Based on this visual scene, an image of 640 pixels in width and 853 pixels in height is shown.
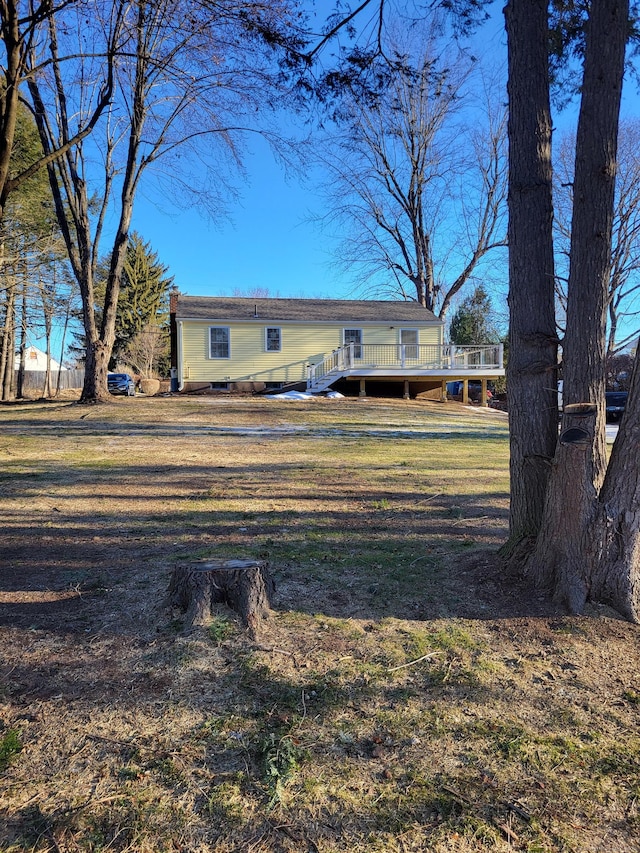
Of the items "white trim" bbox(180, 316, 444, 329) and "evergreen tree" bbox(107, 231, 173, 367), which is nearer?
"white trim" bbox(180, 316, 444, 329)

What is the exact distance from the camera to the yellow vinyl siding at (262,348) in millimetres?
20625

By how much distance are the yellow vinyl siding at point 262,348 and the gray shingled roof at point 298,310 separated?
0.88 feet

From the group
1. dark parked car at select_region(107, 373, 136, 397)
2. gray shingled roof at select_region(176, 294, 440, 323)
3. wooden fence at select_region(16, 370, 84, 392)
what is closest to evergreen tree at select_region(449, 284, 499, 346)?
gray shingled roof at select_region(176, 294, 440, 323)

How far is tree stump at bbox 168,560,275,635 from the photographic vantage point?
8.71 feet

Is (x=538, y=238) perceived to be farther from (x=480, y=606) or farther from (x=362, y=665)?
(x=362, y=665)

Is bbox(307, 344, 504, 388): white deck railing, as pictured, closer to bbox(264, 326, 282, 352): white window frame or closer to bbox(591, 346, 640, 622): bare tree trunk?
bbox(264, 326, 282, 352): white window frame

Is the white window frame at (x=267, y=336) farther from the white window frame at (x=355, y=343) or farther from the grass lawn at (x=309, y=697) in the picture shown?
the grass lawn at (x=309, y=697)

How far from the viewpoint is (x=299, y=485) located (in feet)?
18.9

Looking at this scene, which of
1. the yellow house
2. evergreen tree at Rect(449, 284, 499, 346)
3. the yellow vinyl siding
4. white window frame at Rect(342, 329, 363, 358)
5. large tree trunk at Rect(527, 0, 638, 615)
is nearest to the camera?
large tree trunk at Rect(527, 0, 638, 615)

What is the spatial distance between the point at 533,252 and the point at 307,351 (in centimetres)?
1876

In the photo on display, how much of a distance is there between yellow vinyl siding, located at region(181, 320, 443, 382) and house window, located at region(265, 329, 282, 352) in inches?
5.1

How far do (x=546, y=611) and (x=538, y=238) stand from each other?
2.15m

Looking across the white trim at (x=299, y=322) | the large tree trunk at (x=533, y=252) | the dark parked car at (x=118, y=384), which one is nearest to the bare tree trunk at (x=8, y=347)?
the dark parked car at (x=118, y=384)

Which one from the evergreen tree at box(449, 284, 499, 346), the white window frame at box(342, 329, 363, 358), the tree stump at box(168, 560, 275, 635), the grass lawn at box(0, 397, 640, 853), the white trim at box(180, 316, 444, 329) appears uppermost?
the evergreen tree at box(449, 284, 499, 346)
